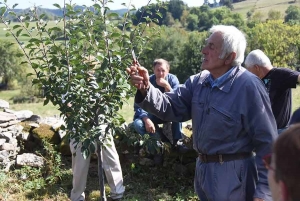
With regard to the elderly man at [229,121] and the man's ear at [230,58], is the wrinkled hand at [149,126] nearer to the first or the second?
the elderly man at [229,121]

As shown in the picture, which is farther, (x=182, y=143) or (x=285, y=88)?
(x=182, y=143)

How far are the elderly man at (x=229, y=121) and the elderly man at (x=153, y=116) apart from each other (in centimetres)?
235

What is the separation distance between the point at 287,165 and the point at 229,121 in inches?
52.7

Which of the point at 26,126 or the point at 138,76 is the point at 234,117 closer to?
the point at 138,76

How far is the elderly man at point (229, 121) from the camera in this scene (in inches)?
101

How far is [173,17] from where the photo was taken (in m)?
82.4

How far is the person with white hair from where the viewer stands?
15.0 ft

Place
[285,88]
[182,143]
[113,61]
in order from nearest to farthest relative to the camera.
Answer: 1. [113,61]
2. [285,88]
3. [182,143]

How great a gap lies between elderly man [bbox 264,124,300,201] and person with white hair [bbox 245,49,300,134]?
132 inches

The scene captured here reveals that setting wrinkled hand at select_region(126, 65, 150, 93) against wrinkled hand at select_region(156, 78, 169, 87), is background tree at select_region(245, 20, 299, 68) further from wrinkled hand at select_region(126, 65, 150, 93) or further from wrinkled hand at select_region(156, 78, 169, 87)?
wrinkled hand at select_region(126, 65, 150, 93)

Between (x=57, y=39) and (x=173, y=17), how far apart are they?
81174 millimetres

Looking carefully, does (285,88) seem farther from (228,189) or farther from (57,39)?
(57,39)

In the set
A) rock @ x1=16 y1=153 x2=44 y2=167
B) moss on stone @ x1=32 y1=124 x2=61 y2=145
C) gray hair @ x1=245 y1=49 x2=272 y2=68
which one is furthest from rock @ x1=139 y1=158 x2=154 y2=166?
gray hair @ x1=245 y1=49 x2=272 y2=68

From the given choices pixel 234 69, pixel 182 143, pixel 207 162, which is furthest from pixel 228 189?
pixel 182 143
